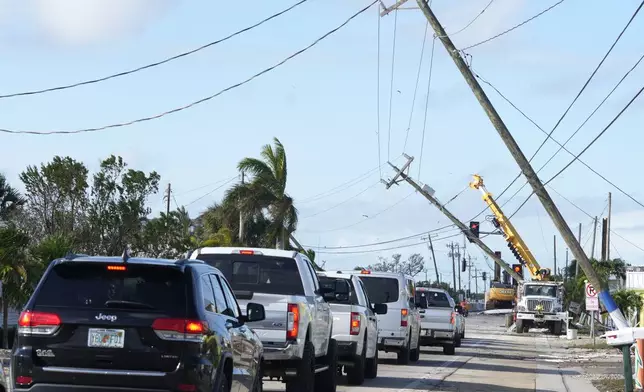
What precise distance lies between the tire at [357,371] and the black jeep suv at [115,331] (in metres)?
10.2

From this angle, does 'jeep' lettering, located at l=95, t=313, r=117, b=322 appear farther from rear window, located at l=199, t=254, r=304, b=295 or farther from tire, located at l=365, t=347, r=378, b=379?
tire, located at l=365, t=347, r=378, b=379

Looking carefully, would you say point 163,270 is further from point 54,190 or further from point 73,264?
point 54,190

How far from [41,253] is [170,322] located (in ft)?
72.8

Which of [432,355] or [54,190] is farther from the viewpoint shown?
[54,190]

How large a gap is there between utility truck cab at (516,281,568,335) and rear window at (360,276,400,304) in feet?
125

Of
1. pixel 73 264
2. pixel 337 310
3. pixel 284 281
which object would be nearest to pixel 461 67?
pixel 337 310

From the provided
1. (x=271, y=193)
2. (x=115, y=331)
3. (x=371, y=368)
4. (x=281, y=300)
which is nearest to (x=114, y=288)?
(x=115, y=331)

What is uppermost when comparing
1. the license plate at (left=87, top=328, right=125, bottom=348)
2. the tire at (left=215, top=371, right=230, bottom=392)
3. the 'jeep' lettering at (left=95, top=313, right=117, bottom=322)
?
the 'jeep' lettering at (left=95, top=313, right=117, bottom=322)

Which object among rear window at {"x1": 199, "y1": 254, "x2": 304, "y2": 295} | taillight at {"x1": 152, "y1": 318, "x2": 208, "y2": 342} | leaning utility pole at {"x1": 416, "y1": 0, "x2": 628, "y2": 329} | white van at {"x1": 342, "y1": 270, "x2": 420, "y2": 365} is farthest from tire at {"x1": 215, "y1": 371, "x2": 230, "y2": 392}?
white van at {"x1": 342, "y1": 270, "x2": 420, "y2": 365}

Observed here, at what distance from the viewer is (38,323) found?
33.0ft

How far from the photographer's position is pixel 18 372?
10078mm

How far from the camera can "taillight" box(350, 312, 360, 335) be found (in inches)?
797

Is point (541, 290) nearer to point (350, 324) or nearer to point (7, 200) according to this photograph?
point (7, 200)

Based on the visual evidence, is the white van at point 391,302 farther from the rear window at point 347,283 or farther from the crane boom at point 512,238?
the crane boom at point 512,238
